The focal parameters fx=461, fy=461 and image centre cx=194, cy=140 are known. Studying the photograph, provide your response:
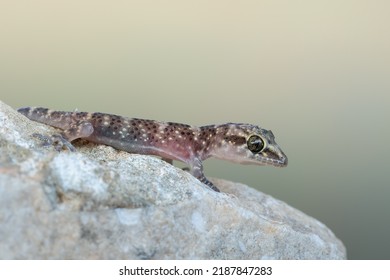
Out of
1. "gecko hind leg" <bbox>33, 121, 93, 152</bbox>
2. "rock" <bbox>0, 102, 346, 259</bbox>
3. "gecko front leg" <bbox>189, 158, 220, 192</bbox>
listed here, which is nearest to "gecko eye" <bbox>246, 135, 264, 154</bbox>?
"gecko front leg" <bbox>189, 158, 220, 192</bbox>

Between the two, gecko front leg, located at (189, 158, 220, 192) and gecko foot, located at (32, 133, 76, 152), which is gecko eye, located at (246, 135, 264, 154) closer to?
gecko front leg, located at (189, 158, 220, 192)

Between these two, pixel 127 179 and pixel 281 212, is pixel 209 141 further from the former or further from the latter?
pixel 127 179

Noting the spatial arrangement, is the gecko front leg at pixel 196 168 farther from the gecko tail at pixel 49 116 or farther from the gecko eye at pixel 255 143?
the gecko tail at pixel 49 116

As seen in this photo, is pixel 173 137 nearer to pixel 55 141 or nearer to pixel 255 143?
pixel 255 143

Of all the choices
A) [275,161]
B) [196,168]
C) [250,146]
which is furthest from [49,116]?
[275,161]
